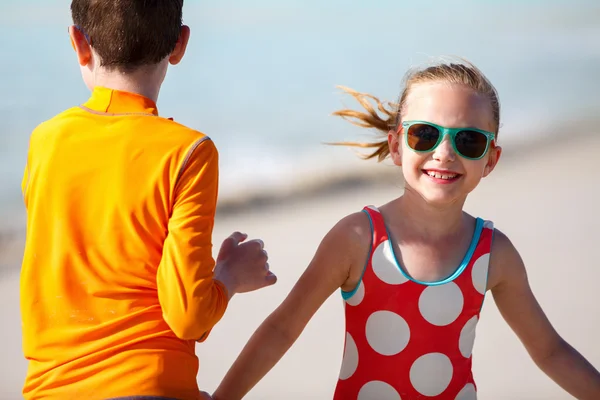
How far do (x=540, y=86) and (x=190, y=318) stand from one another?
6.61 metres

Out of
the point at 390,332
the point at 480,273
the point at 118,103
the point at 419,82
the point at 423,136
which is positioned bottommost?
the point at 390,332

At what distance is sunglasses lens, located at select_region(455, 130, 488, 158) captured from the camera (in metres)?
2.62

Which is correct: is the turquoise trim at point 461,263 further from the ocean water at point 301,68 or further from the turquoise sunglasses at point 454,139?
the ocean water at point 301,68

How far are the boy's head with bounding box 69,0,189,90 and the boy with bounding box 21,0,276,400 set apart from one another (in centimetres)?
12

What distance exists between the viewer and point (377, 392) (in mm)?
2691

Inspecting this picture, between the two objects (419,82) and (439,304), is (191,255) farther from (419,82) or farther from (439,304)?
(419,82)

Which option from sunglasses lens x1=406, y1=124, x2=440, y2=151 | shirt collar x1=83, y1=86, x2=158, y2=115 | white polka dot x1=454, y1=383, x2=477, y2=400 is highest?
sunglasses lens x1=406, y1=124, x2=440, y2=151

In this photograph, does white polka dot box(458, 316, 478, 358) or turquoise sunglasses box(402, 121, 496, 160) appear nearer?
turquoise sunglasses box(402, 121, 496, 160)

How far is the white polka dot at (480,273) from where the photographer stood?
2.72m

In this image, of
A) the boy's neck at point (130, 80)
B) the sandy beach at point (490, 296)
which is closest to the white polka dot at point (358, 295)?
the boy's neck at point (130, 80)

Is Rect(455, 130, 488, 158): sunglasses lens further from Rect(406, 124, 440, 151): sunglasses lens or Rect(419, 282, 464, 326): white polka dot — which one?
Rect(419, 282, 464, 326): white polka dot

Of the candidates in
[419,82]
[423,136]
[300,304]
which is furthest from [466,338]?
[419,82]

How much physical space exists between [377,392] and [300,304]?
1.11 ft

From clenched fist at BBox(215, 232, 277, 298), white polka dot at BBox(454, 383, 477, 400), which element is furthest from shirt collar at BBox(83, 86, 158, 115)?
white polka dot at BBox(454, 383, 477, 400)
